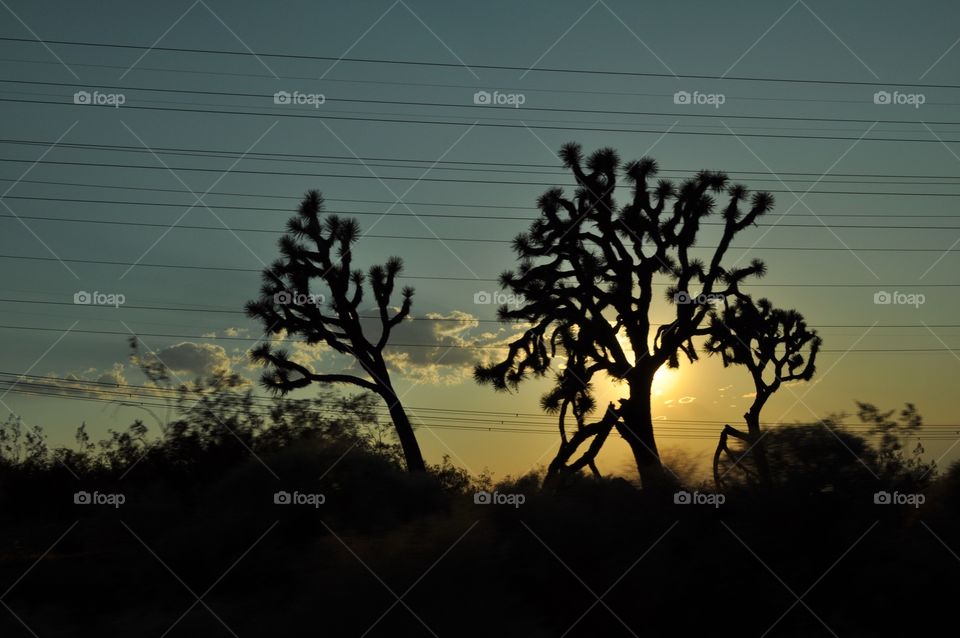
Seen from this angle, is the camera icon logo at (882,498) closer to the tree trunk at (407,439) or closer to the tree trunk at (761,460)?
the tree trunk at (761,460)

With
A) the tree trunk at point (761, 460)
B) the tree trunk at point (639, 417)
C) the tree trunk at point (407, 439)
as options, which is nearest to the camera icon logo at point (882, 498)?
the tree trunk at point (761, 460)

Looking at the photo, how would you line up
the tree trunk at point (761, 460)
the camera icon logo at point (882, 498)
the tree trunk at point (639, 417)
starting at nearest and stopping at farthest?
the camera icon logo at point (882, 498) → the tree trunk at point (761, 460) → the tree trunk at point (639, 417)

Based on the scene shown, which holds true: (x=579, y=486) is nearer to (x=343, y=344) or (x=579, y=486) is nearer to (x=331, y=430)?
(x=331, y=430)

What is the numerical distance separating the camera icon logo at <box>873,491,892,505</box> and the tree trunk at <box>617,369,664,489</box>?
9.32 meters

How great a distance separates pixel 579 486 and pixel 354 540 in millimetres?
3017

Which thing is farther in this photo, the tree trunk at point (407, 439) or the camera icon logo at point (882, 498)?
the tree trunk at point (407, 439)

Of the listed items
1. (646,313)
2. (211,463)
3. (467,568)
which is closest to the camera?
(467,568)

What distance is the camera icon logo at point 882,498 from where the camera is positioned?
9.08 m

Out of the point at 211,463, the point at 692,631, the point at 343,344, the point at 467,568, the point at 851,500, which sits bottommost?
the point at 692,631

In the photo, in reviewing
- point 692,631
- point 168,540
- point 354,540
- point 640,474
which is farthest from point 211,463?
point 692,631

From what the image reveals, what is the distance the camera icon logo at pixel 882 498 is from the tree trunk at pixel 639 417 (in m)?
9.32

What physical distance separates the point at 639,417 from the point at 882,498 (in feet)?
34.4

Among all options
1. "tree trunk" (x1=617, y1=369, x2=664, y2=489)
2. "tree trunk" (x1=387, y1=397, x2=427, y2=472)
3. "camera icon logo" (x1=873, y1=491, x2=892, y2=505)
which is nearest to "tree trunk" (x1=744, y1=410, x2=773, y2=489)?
"camera icon logo" (x1=873, y1=491, x2=892, y2=505)

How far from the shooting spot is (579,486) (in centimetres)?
1113
